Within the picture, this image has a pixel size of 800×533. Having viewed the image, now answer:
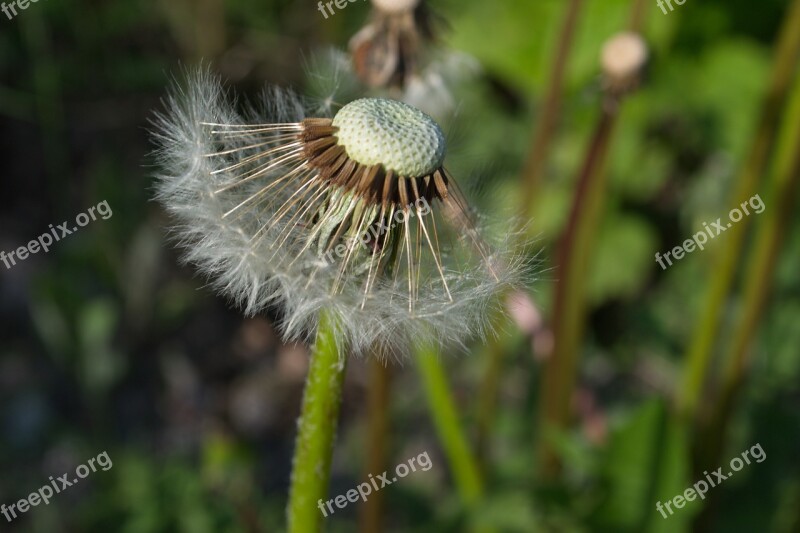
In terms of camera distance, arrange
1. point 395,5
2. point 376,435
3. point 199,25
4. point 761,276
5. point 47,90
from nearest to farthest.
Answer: point 395,5
point 376,435
point 761,276
point 47,90
point 199,25

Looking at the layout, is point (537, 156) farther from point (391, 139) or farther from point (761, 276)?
point (391, 139)

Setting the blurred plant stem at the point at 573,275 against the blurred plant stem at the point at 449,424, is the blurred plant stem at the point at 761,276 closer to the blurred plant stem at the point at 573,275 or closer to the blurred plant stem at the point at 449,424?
the blurred plant stem at the point at 573,275

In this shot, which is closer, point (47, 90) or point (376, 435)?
point (376, 435)

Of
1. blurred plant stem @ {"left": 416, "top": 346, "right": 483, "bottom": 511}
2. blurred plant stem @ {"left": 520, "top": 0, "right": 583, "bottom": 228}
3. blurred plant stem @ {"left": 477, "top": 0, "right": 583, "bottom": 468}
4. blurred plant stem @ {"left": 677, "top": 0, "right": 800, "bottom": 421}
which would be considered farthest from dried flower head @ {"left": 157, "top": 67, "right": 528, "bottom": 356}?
blurred plant stem @ {"left": 677, "top": 0, "right": 800, "bottom": 421}

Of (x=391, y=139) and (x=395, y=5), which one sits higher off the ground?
(x=395, y=5)

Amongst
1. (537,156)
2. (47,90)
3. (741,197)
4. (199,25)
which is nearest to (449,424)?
(537,156)

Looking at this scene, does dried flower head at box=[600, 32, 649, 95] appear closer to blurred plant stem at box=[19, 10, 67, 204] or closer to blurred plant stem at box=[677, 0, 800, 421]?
blurred plant stem at box=[677, 0, 800, 421]
